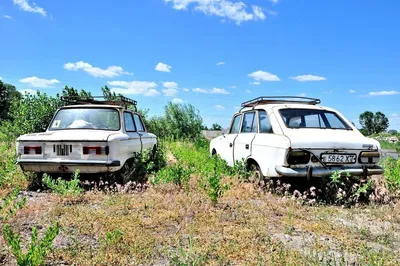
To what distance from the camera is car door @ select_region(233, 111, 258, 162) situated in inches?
257

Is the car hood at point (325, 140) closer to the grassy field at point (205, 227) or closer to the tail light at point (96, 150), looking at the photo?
the grassy field at point (205, 227)

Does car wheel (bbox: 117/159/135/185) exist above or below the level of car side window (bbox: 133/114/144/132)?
below

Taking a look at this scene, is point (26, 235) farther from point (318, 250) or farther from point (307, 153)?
point (307, 153)

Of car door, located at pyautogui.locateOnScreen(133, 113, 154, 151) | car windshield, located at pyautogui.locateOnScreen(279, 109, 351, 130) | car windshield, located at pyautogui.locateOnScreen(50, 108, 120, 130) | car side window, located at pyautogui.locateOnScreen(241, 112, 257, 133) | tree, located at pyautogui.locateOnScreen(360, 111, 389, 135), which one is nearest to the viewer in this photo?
car windshield, located at pyautogui.locateOnScreen(279, 109, 351, 130)

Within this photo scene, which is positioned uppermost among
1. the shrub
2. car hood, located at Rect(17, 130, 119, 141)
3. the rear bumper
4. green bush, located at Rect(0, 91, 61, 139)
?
green bush, located at Rect(0, 91, 61, 139)

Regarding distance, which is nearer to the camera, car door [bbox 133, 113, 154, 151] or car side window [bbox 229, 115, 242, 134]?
car side window [bbox 229, 115, 242, 134]

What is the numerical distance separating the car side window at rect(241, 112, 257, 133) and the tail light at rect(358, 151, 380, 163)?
2.01 metres

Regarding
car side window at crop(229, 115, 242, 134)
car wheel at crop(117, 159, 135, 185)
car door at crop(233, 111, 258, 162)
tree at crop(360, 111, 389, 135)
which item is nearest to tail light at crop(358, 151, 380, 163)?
car door at crop(233, 111, 258, 162)

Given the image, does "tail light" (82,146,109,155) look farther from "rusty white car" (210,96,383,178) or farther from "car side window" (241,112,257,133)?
"car side window" (241,112,257,133)

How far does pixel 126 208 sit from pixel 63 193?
1.25 metres

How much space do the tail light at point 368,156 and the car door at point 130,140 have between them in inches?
173

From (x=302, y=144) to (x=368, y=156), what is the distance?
1.27 meters

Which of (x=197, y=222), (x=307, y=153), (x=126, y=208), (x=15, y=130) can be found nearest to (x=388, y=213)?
(x=307, y=153)

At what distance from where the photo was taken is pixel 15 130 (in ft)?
51.4
